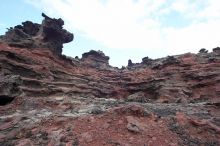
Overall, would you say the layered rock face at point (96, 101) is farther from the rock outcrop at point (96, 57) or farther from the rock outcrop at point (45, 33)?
the rock outcrop at point (96, 57)

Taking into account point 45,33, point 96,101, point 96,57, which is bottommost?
point 96,101

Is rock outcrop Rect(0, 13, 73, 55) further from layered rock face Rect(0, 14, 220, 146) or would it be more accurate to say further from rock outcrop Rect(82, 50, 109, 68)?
rock outcrop Rect(82, 50, 109, 68)

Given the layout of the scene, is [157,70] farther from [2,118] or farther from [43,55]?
[2,118]

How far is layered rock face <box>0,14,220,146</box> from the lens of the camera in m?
17.2

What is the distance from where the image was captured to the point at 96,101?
85.3 feet

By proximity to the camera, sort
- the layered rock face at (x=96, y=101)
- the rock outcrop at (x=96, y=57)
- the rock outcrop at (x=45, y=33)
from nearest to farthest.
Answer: the layered rock face at (x=96, y=101)
the rock outcrop at (x=45, y=33)
the rock outcrop at (x=96, y=57)

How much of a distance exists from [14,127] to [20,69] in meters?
14.7

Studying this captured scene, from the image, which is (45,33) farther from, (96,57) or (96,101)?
(96,57)

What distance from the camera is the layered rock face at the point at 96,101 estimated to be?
56.5 ft

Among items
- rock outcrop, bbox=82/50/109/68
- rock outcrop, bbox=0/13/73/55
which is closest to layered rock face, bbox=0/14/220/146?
rock outcrop, bbox=0/13/73/55

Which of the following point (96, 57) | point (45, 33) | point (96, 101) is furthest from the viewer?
point (96, 57)

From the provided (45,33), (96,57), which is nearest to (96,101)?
(45,33)

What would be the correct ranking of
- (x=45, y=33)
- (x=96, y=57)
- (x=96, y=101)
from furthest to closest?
(x=96, y=57) → (x=45, y=33) → (x=96, y=101)

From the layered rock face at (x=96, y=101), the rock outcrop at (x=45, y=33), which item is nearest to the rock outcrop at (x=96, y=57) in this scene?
the rock outcrop at (x=45, y=33)
